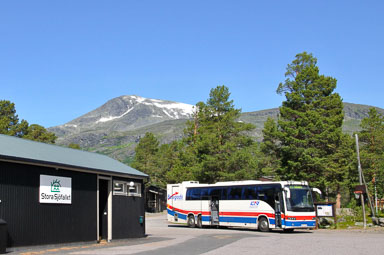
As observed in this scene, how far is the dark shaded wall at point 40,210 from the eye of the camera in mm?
15219

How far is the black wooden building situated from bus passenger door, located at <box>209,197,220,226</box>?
899 centimetres

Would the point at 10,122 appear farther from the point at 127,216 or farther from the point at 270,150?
the point at 127,216

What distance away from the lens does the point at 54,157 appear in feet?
59.7

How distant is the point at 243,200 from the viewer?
2934 centimetres

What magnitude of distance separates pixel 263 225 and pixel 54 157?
588 inches

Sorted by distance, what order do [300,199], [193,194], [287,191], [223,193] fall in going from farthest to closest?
[193,194], [223,193], [300,199], [287,191]

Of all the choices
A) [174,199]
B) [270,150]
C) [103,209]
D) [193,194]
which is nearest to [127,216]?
[103,209]

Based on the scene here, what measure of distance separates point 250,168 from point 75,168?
30412 mm

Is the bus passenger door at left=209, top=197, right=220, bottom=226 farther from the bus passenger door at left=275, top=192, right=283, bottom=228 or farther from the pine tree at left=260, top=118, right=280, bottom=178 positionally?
the pine tree at left=260, top=118, right=280, bottom=178

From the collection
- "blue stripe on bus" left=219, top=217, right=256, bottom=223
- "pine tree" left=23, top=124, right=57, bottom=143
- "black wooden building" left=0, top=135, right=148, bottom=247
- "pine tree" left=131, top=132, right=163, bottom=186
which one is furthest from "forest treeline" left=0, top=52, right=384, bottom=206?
"black wooden building" left=0, top=135, right=148, bottom=247

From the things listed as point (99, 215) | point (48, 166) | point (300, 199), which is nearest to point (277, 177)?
point (300, 199)

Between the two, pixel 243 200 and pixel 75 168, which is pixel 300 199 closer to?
pixel 243 200

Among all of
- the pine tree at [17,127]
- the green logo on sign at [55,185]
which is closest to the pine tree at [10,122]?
the pine tree at [17,127]

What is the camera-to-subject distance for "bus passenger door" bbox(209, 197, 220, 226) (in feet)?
102
